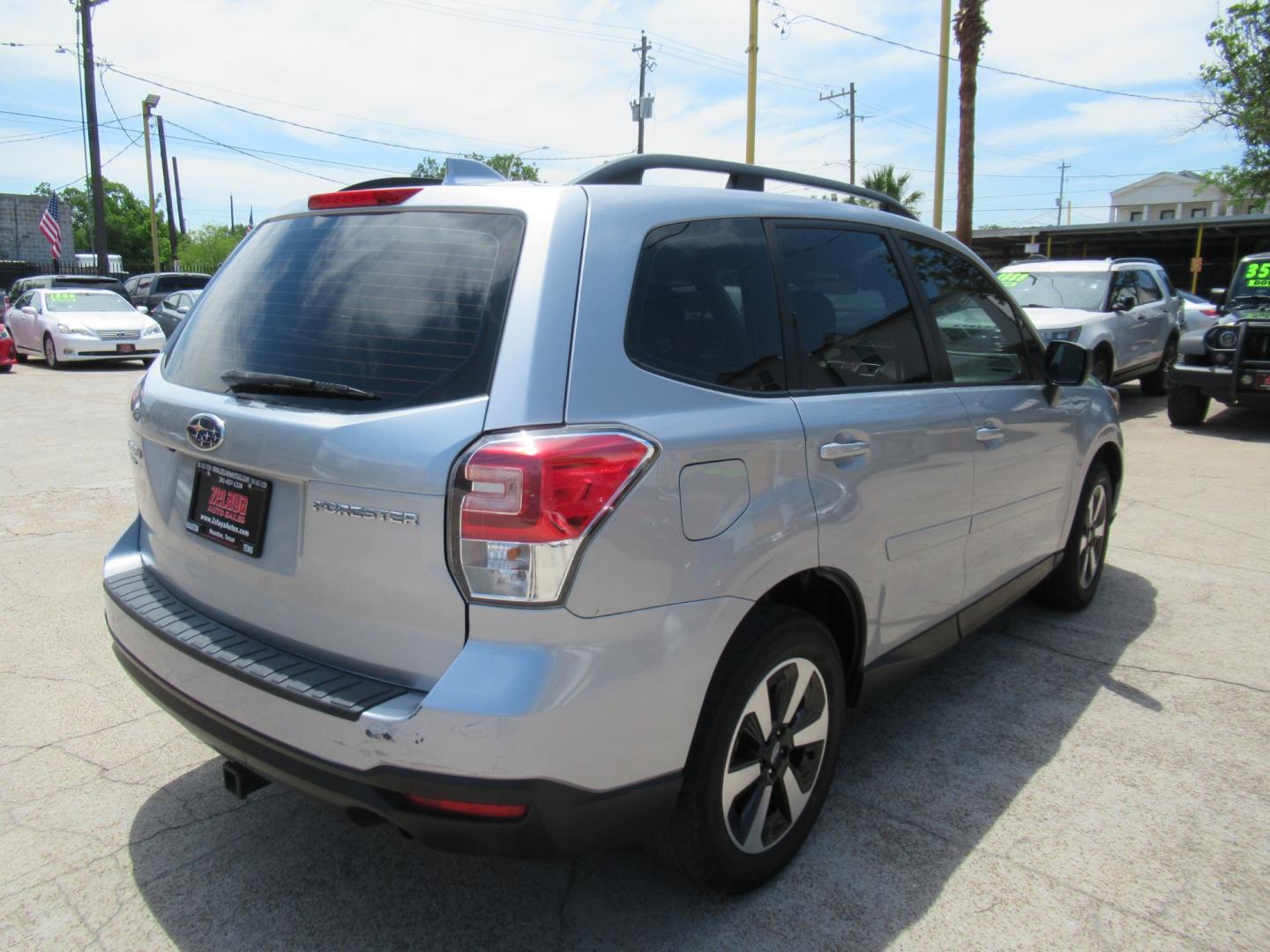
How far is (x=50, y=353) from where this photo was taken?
56.9ft

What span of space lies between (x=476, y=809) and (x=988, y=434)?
7.62ft

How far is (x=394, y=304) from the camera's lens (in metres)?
2.29

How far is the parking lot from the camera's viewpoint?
7.97ft

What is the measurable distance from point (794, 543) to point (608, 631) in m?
0.67

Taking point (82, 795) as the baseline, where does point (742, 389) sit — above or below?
above

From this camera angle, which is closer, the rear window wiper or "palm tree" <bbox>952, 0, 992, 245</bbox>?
the rear window wiper

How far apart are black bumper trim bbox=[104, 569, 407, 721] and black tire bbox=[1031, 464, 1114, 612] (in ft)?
11.6

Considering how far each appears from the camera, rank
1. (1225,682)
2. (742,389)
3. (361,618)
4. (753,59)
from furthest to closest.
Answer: (753,59) → (1225,682) → (742,389) → (361,618)

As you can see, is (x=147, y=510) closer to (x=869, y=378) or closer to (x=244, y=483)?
(x=244, y=483)

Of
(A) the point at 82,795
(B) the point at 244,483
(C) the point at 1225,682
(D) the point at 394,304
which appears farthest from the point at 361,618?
(C) the point at 1225,682

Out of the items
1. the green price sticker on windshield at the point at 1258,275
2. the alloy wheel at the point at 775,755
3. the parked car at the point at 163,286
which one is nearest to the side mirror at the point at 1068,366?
the alloy wheel at the point at 775,755

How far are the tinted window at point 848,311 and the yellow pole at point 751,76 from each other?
58.1ft

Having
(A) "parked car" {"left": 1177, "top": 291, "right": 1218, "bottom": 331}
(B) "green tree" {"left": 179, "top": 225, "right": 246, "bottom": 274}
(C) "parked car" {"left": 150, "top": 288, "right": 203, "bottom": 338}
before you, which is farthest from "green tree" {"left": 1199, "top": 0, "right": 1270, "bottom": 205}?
(B) "green tree" {"left": 179, "top": 225, "right": 246, "bottom": 274}

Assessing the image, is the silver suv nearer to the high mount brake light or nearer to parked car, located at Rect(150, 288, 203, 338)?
the high mount brake light
